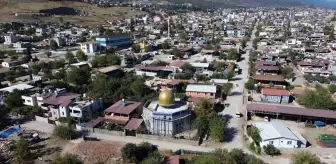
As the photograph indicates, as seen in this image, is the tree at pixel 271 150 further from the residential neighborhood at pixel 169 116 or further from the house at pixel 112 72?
the house at pixel 112 72

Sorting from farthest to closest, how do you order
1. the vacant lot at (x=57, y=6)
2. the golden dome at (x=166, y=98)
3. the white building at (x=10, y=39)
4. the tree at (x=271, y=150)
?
the vacant lot at (x=57, y=6)
the white building at (x=10, y=39)
the golden dome at (x=166, y=98)
the tree at (x=271, y=150)

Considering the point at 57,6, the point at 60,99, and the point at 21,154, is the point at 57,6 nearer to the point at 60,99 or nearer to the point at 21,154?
the point at 60,99

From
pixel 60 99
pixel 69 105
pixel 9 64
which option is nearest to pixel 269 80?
pixel 69 105

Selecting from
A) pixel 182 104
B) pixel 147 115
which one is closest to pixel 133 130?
pixel 147 115

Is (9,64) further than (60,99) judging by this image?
Yes

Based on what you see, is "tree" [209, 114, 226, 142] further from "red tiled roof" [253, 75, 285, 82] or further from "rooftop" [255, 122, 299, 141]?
"red tiled roof" [253, 75, 285, 82]

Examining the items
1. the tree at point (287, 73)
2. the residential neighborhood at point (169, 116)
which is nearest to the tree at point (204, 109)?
the residential neighborhood at point (169, 116)
